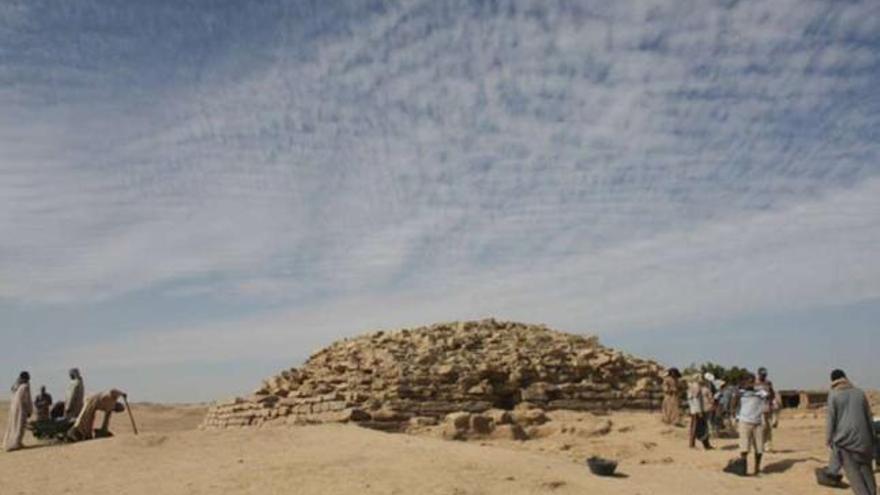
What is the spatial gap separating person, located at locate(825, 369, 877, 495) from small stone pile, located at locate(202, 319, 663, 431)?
770cm

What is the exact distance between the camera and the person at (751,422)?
10352mm

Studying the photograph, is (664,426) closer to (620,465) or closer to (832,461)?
(620,465)

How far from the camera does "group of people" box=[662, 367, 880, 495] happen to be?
26.3ft

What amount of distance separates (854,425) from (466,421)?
6962mm

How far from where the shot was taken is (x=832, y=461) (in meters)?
8.49

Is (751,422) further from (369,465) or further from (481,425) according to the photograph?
(369,465)

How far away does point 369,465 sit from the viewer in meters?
9.73

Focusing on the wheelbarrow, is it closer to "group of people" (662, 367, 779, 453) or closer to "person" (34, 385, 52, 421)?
"person" (34, 385, 52, 421)

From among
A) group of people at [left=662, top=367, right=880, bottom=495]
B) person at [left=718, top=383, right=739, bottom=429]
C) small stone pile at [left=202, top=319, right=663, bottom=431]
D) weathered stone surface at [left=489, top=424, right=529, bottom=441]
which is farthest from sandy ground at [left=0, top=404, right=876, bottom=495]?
small stone pile at [left=202, top=319, right=663, bottom=431]

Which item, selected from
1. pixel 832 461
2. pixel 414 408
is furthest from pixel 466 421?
pixel 832 461

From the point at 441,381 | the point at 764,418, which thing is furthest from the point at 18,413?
the point at 764,418

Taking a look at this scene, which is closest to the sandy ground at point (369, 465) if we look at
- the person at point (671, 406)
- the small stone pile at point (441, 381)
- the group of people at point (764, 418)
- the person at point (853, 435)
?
the group of people at point (764, 418)

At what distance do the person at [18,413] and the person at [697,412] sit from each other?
10350mm

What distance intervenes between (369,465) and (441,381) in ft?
19.8
